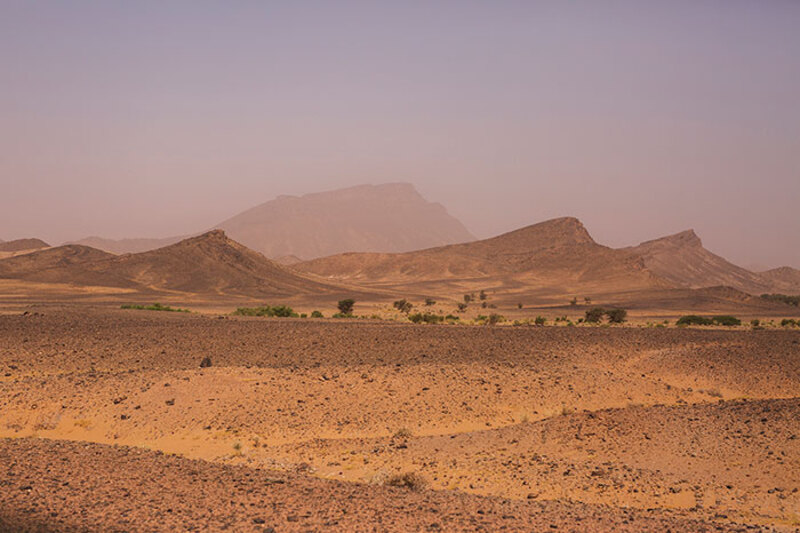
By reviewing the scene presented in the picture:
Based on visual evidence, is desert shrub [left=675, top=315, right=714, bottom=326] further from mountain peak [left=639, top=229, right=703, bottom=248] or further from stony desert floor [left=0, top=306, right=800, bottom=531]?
mountain peak [left=639, top=229, right=703, bottom=248]

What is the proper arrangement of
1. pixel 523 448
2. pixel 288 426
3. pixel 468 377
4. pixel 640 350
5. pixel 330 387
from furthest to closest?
pixel 640 350, pixel 468 377, pixel 330 387, pixel 288 426, pixel 523 448

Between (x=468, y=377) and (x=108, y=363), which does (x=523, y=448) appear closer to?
(x=468, y=377)

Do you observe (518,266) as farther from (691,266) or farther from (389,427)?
(389,427)

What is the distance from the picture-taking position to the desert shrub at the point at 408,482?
11.1m

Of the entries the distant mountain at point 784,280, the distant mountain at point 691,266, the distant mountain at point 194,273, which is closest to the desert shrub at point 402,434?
the distant mountain at point 194,273

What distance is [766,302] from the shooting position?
3543 inches

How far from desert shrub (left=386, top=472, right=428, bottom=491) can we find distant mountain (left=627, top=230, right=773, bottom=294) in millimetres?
150632

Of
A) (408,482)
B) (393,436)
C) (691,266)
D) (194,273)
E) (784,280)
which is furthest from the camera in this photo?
(784,280)

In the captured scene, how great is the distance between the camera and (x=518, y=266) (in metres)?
143

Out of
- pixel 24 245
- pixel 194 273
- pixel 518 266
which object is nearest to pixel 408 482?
pixel 194 273

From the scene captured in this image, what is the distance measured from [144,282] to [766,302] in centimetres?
8480

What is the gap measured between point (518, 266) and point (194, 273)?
72125mm

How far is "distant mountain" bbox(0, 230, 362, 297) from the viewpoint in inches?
3538

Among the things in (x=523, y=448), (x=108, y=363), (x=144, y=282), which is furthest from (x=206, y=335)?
(x=144, y=282)
